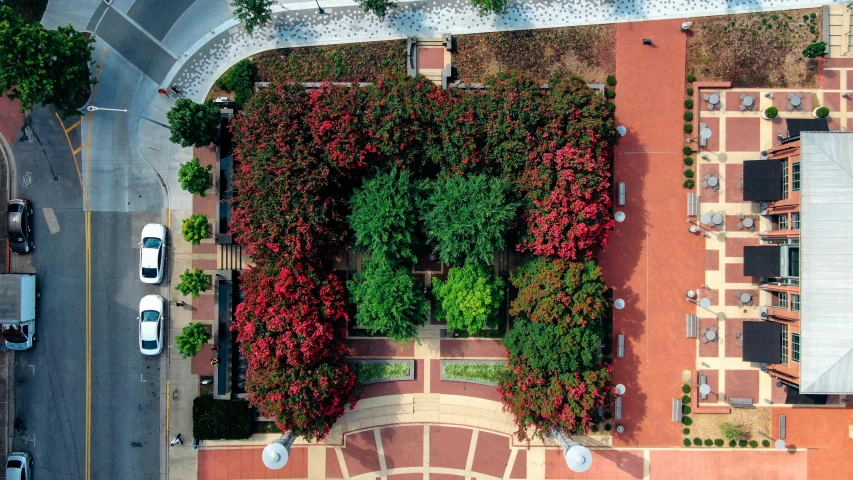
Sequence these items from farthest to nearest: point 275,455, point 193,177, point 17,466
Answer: point 17,466
point 193,177
point 275,455

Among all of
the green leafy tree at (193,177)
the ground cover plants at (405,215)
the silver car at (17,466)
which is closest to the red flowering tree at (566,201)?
the ground cover plants at (405,215)

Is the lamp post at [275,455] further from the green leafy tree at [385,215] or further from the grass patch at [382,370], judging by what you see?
the green leafy tree at [385,215]

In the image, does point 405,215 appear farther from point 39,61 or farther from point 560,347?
point 39,61

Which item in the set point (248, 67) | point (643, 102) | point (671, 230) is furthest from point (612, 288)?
point (248, 67)

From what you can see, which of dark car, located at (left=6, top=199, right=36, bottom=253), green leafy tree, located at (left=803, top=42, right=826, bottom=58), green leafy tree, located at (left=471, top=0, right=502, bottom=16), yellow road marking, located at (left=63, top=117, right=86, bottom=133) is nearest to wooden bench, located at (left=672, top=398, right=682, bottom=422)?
green leafy tree, located at (left=803, top=42, right=826, bottom=58)

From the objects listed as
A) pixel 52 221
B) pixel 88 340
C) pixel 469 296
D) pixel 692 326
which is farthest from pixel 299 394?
pixel 692 326

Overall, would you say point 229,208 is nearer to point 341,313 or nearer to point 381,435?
point 341,313
